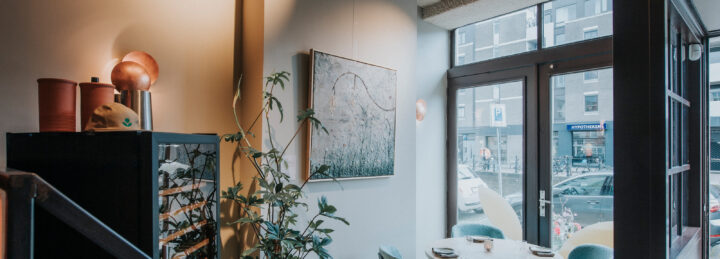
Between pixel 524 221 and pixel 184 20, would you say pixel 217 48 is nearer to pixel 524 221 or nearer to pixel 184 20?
pixel 184 20

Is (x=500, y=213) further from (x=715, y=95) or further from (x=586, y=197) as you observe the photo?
(x=715, y=95)

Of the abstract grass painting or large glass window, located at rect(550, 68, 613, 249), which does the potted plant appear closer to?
the abstract grass painting

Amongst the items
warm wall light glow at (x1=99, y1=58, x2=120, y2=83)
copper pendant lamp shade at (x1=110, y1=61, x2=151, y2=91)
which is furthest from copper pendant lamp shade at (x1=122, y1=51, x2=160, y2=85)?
copper pendant lamp shade at (x1=110, y1=61, x2=151, y2=91)

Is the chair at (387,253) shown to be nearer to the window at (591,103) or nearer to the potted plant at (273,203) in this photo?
the potted plant at (273,203)

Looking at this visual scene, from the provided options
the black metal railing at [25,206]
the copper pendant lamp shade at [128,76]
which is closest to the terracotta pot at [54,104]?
the copper pendant lamp shade at [128,76]

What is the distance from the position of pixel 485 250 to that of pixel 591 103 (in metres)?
1.76

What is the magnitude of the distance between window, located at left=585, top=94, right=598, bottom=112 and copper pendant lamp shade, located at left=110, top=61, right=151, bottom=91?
3.63 m

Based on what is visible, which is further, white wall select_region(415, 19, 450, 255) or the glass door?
white wall select_region(415, 19, 450, 255)

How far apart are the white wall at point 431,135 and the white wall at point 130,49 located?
228 centimetres

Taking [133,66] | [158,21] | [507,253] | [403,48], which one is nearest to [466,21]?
[403,48]

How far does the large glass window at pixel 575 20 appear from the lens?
Result: 335cm

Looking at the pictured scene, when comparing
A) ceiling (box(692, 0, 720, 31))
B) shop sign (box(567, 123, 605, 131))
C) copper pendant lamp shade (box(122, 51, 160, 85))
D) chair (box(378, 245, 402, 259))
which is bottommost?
chair (box(378, 245, 402, 259))

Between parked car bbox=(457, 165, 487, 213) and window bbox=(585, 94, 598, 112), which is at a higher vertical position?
window bbox=(585, 94, 598, 112)

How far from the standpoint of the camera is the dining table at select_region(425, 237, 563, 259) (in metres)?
2.82
